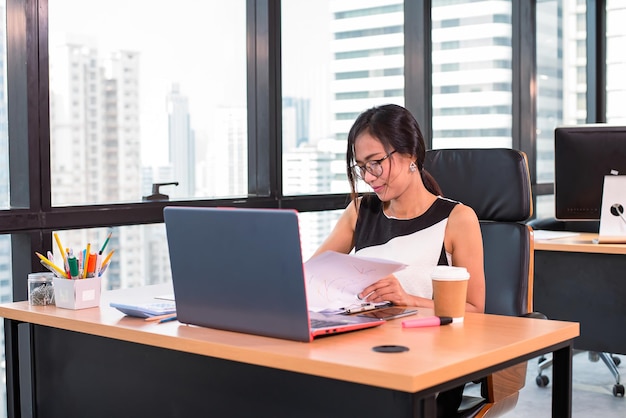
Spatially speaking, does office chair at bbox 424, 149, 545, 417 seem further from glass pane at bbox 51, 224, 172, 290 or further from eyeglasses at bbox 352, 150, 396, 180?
glass pane at bbox 51, 224, 172, 290

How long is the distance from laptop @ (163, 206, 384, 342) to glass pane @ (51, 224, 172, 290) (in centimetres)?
126

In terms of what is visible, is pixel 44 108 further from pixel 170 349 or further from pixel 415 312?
pixel 415 312

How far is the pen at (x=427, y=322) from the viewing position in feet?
5.85

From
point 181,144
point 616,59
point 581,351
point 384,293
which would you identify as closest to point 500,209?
point 384,293

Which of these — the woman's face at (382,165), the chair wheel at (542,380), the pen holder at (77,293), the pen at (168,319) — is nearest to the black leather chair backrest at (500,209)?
the woman's face at (382,165)

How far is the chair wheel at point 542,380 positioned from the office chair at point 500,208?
1.59 meters

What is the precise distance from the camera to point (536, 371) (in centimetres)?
432

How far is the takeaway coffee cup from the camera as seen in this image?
1843mm

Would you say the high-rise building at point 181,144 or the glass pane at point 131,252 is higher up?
the high-rise building at point 181,144

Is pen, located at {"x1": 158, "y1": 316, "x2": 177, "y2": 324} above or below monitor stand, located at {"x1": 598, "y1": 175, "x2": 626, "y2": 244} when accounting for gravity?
below

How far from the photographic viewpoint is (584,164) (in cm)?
358

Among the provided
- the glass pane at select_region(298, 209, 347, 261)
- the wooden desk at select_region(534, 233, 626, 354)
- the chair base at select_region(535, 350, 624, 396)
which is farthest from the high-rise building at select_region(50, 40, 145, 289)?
the chair base at select_region(535, 350, 624, 396)

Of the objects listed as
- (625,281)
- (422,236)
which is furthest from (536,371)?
(422,236)

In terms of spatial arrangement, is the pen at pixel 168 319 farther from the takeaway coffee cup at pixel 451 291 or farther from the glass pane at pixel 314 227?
the glass pane at pixel 314 227
